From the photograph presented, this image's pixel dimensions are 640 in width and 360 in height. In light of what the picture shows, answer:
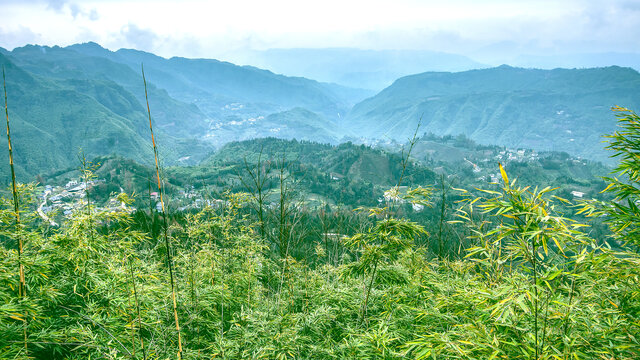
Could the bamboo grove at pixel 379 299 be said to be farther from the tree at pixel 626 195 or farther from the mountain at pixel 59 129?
the mountain at pixel 59 129

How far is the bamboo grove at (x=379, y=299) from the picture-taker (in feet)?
8.25

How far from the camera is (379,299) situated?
474cm

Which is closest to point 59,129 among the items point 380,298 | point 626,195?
point 380,298

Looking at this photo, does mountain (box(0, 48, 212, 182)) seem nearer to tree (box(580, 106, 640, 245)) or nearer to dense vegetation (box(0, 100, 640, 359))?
dense vegetation (box(0, 100, 640, 359))

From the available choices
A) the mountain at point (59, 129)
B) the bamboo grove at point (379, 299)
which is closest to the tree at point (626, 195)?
the bamboo grove at point (379, 299)

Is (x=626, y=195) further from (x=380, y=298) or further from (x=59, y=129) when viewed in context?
(x=59, y=129)

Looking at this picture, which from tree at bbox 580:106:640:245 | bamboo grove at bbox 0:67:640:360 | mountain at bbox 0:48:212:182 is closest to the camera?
bamboo grove at bbox 0:67:640:360

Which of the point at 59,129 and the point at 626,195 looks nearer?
the point at 626,195

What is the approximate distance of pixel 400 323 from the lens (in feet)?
13.5

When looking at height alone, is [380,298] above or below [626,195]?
below

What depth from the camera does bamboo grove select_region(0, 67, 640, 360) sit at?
99.0 inches

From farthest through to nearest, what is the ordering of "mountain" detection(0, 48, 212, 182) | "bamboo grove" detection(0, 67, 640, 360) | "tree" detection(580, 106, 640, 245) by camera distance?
"mountain" detection(0, 48, 212, 182) → "tree" detection(580, 106, 640, 245) → "bamboo grove" detection(0, 67, 640, 360)

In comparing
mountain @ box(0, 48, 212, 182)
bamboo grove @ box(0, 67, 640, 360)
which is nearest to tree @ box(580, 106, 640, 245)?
bamboo grove @ box(0, 67, 640, 360)

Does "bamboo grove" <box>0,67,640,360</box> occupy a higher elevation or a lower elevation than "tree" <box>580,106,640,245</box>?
lower
